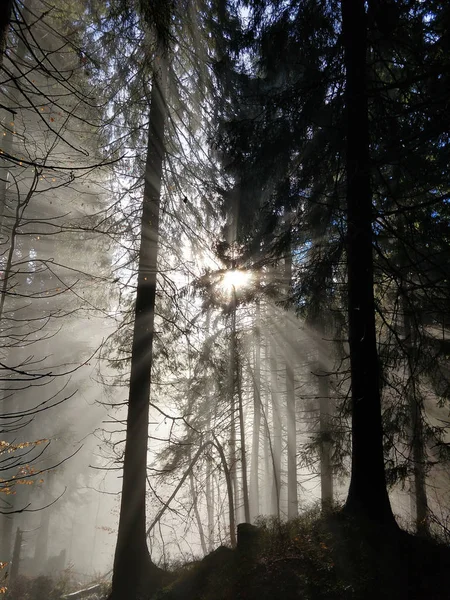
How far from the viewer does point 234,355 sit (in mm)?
9648

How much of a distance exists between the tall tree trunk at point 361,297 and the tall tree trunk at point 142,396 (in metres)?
3.15

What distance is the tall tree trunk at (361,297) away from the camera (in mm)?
5309

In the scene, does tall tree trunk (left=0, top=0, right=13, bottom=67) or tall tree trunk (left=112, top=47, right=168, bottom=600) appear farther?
tall tree trunk (left=112, top=47, right=168, bottom=600)

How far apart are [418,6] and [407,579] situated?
805 cm

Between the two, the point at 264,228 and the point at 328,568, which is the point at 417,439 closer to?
the point at 328,568

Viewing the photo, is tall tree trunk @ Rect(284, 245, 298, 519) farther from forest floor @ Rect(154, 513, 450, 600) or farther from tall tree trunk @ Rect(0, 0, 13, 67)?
tall tree trunk @ Rect(0, 0, 13, 67)

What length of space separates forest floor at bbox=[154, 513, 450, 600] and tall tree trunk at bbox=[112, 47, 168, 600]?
77 cm

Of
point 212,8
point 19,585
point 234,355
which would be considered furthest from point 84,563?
point 212,8

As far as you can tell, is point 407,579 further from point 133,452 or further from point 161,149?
point 161,149

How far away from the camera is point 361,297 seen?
→ 5855 millimetres

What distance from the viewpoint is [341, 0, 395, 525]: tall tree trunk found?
209 inches

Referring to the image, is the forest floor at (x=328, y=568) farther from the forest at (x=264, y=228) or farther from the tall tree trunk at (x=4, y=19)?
the tall tree trunk at (x=4, y=19)

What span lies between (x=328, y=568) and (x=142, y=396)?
13.5 feet

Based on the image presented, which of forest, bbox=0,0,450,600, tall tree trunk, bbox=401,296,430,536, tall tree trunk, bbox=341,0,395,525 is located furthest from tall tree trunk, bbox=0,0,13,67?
tall tree trunk, bbox=401,296,430,536
